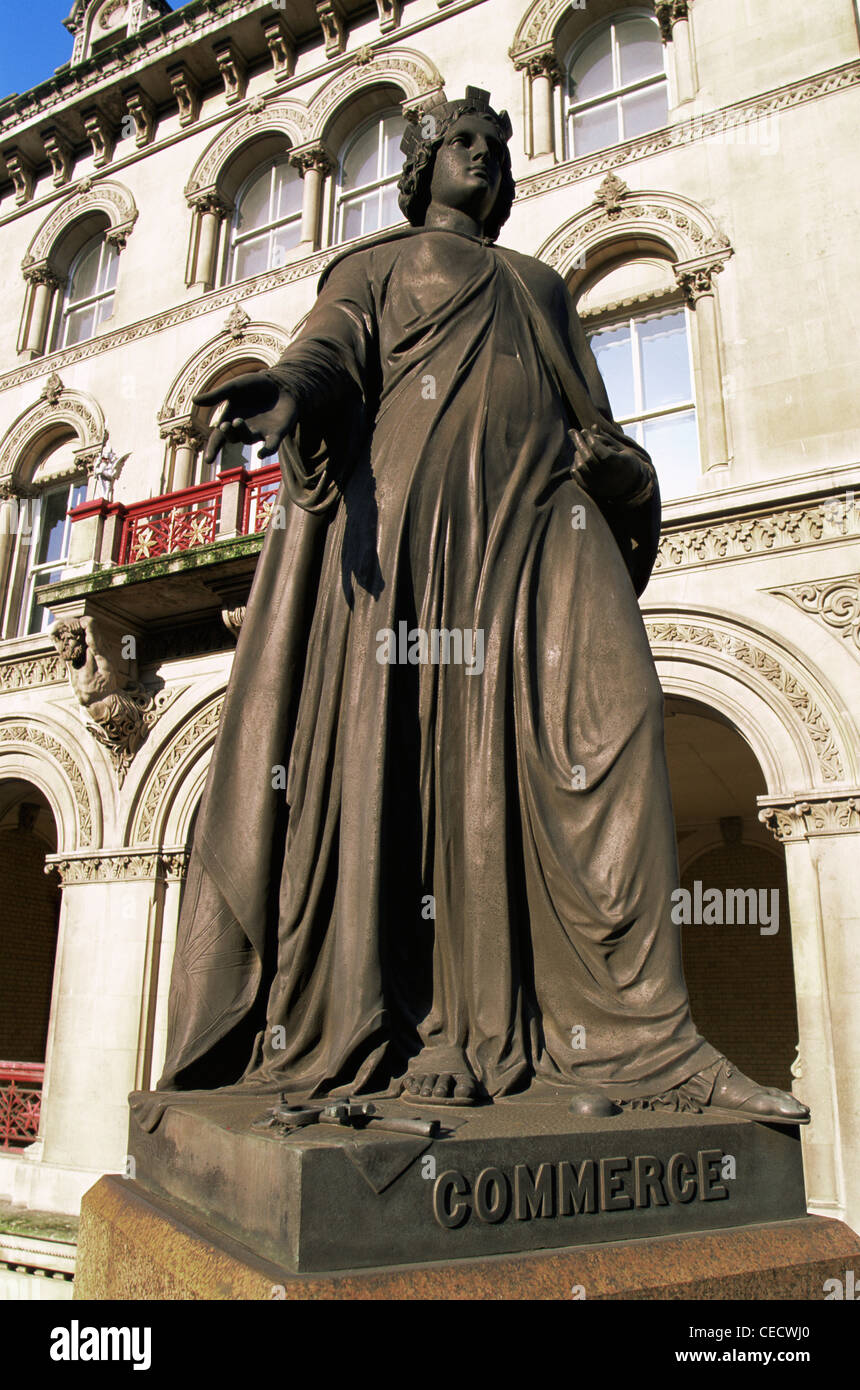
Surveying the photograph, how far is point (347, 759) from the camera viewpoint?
2.46m

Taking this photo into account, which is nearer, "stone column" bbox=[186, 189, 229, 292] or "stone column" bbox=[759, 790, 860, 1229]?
"stone column" bbox=[759, 790, 860, 1229]

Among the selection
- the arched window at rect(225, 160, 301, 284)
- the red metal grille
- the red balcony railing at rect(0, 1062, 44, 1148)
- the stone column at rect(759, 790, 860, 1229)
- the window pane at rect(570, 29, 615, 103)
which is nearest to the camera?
the stone column at rect(759, 790, 860, 1229)

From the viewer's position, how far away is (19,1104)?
1285 cm

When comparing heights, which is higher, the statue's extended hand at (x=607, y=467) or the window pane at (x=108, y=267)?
the window pane at (x=108, y=267)

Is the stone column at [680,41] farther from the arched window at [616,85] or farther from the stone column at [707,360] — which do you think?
the stone column at [707,360]

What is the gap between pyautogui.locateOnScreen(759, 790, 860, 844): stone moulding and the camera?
8617mm

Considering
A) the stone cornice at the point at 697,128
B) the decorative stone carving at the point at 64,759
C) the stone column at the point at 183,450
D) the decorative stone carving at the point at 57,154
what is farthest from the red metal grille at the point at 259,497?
the decorative stone carving at the point at 57,154

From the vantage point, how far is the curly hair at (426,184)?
3203 millimetres

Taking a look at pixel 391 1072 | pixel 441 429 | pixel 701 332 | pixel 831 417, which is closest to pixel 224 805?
pixel 391 1072

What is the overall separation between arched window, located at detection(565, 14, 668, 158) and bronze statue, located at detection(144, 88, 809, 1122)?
11796mm

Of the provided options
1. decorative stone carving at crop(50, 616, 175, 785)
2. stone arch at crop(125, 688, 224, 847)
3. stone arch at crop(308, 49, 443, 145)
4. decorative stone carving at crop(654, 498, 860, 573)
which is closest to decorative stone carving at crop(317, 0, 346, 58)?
stone arch at crop(308, 49, 443, 145)

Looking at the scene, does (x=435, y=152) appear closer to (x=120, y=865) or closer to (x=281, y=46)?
(x=120, y=865)

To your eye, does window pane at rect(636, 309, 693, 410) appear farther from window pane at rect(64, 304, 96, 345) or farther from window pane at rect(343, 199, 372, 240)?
window pane at rect(64, 304, 96, 345)

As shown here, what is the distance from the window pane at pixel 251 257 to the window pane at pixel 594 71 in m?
5.09
